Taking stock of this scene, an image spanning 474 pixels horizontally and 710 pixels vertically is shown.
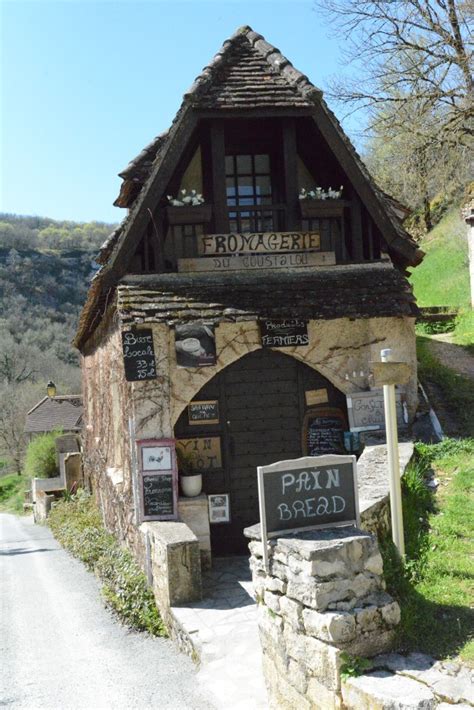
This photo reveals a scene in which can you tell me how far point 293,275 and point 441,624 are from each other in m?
5.94

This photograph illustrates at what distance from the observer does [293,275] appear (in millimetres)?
9969

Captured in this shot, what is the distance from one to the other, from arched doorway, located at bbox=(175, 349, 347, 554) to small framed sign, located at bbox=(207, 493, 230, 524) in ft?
0.27

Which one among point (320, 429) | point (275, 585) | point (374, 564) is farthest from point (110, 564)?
point (374, 564)

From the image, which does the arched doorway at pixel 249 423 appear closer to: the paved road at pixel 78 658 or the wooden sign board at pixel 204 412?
the wooden sign board at pixel 204 412

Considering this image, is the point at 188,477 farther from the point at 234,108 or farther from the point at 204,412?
the point at 234,108

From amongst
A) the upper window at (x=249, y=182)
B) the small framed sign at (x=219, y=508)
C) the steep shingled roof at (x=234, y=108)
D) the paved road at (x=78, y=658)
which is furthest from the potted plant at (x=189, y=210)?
the paved road at (x=78, y=658)

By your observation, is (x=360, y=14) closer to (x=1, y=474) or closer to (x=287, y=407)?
(x=287, y=407)

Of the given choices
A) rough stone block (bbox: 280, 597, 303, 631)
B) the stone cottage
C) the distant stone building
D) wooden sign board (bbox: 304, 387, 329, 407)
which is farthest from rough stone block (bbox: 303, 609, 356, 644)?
the distant stone building

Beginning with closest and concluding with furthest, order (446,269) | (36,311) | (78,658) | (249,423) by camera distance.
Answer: (78,658)
(249,423)
(446,269)
(36,311)

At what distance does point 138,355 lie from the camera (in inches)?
356

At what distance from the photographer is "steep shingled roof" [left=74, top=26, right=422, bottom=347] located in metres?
9.48

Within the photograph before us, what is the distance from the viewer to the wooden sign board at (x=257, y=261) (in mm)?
9852

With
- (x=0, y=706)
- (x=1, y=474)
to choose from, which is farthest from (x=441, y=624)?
(x=1, y=474)

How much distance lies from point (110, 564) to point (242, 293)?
180 inches
